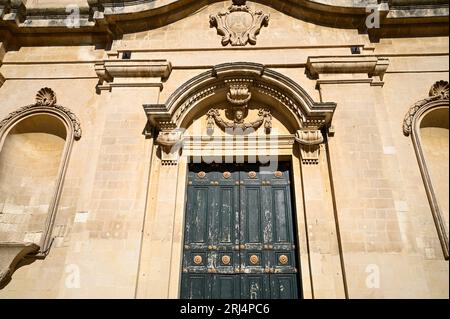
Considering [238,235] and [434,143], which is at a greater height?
[434,143]

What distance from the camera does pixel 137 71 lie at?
785 centimetres

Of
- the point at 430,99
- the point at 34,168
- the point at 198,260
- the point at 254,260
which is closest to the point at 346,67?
the point at 430,99

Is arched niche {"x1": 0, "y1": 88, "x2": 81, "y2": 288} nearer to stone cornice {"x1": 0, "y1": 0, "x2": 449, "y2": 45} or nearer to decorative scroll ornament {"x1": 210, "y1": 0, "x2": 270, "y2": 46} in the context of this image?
stone cornice {"x1": 0, "y1": 0, "x2": 449, "y2": 45}

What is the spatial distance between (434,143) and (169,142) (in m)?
5.46

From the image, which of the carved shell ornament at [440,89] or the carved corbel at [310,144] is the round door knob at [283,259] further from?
the carved shell ornament at [440,89]

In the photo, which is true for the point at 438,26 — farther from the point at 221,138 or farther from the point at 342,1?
the point at 221,138

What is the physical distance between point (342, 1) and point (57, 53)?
6800 mm

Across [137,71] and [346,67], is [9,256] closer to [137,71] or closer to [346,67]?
[137,71]

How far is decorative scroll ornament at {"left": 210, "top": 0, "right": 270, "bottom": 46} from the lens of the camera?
8.28m

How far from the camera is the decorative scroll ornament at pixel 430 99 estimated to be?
720cm

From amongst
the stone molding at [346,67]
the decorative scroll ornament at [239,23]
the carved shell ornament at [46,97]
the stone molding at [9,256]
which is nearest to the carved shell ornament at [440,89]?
the stone molding at [346,67]

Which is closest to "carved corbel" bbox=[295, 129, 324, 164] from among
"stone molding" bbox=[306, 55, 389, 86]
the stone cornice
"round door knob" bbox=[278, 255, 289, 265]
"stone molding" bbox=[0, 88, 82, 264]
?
"stone molding" bbox=[306, 55, 389, 86]
